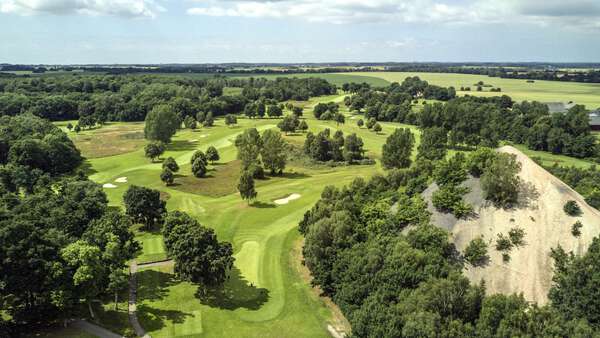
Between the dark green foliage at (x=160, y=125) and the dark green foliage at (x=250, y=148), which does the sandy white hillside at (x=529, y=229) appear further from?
the dark green foliage at (x=160, y=125)

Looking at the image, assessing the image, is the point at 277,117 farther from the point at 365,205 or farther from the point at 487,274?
the point at 487,274

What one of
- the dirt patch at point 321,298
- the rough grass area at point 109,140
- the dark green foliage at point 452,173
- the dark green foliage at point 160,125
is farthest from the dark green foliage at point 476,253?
the rough grass area at point 109,140

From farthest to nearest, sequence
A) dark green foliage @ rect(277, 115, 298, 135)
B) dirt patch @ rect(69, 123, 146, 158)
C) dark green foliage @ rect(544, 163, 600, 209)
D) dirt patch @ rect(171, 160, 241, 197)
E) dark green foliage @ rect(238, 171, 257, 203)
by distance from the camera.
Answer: dark green foliage @ rect(277, 115, 298, 135)
dirt patch @ rect(69, 123, 146, 158)
dirt patch @ rect(171, 160, 241, 197)
dark green foliage @ rect(238, 171, 257, 203)
dark green foliage @ rect(544, 163, 600, 209)

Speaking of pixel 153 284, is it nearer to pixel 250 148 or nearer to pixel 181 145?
pixel 250 148

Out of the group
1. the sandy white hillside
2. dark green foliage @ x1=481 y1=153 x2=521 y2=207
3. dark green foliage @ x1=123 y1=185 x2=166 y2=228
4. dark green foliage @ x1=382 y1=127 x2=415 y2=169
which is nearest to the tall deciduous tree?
dark green foliage @ x1=382 y1=127 x2=415 y2=169

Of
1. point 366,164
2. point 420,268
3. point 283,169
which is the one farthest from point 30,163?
point 420,268

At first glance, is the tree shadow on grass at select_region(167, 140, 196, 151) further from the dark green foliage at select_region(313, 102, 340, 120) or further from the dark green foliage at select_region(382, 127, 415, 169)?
the dark green foliage at select_region(382, 127, 415, 169)
